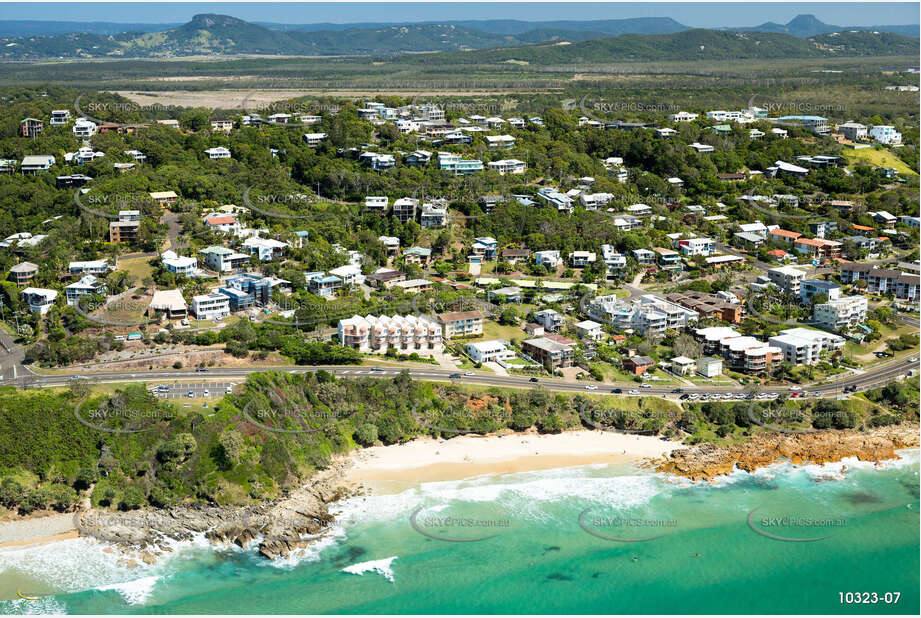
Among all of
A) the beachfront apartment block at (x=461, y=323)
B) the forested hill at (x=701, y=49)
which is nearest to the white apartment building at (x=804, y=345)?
the beachfront apartment block at (x=461, y=323)

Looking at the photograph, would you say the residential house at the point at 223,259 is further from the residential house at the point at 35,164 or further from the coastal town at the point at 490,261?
the residential house at the point at 35,164

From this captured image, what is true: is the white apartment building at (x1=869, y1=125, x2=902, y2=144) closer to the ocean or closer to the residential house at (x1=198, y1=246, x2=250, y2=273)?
the ocean

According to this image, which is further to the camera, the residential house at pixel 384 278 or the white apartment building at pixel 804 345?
the residential house at pixel 384 278

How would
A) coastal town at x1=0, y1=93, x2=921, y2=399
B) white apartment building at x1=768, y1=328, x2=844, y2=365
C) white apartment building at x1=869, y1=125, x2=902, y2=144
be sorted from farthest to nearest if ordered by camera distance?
white apartment building at x1=869, y1=125, x2=902, y2=144 < white apartment building at x1=768, y1=328, x2=844, y2=365 < coastal town at x1=0, y1=93, x2=921, y2=399

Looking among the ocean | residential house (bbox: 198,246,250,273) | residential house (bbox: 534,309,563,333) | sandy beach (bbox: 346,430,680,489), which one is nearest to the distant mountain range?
residential house (bbox: 198,246,250,273)

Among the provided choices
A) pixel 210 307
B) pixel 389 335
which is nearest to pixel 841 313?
pixel 389 335

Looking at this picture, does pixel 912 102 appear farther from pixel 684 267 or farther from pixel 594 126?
pixel 684 267
